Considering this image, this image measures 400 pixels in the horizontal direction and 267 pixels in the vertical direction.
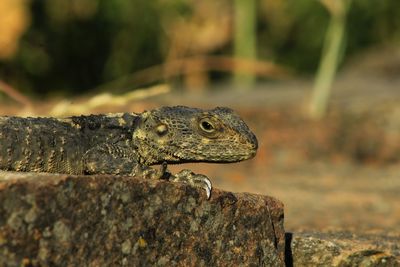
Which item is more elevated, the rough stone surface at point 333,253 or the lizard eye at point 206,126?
the lizard eye at point 206,126

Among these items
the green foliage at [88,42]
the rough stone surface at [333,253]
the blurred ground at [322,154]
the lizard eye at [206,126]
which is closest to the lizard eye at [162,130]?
the lizard eye at [206,126]

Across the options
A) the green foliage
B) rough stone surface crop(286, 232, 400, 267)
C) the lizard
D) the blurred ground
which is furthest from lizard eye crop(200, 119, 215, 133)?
the green foliage

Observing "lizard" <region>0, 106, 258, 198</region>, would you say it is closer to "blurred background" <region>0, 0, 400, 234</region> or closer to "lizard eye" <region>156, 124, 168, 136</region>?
"lizard eye" <region>156, 124, 168, 136</region>

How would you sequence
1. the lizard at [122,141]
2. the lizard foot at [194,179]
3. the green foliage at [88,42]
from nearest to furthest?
A: 1. the lizard foot at [194,179]
2. the lizard at [122,141]
3. the green foliage at [88,42]

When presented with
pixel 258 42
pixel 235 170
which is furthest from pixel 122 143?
pixel 258 42

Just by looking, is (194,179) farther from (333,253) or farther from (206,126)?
(333,253)

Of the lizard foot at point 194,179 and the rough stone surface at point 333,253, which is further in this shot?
the rough stone surface at point 333,253

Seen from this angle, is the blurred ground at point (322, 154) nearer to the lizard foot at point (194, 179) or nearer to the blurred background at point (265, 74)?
the blurred background at point (265, 74)
